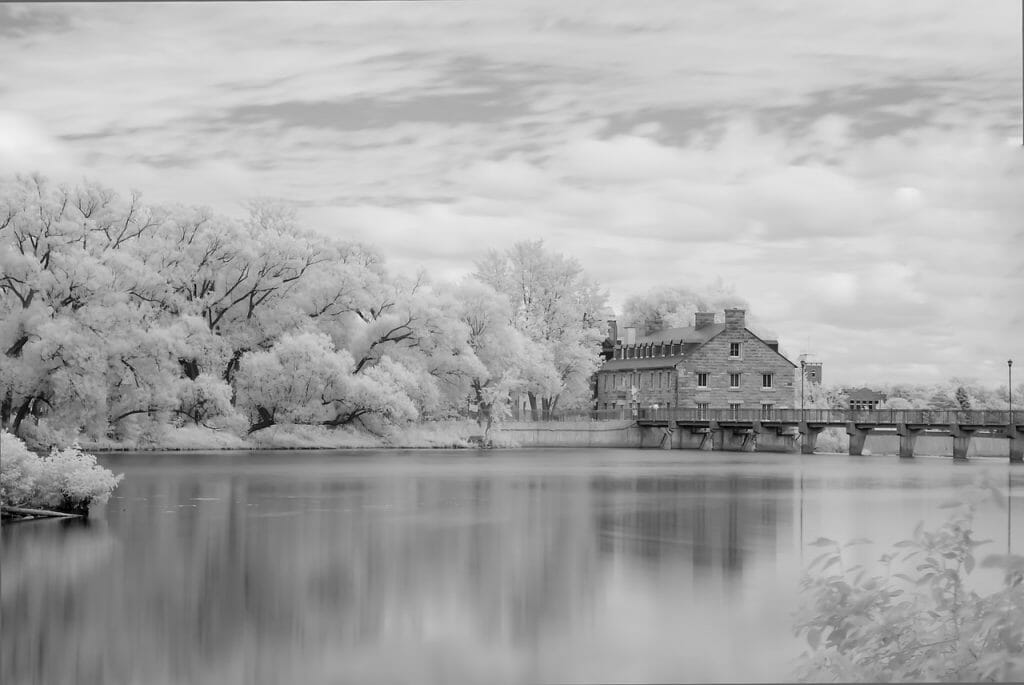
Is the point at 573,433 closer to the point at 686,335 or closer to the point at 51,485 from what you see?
the point at 686,335

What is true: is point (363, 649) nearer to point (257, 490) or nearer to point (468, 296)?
point (257, 490)

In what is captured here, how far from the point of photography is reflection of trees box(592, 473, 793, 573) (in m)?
20.8

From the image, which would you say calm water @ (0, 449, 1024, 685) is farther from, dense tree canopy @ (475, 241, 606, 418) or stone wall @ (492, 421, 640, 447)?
dense tree canopy @ (475, 241, 606, 418)

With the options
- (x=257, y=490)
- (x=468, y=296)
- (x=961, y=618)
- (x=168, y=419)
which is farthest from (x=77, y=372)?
(x=961, y=618)

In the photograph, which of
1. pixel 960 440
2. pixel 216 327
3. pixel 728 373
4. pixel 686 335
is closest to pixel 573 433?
pixel 728 373

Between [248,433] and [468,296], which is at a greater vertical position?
[468,296]

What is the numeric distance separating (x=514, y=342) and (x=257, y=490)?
29.4 metres

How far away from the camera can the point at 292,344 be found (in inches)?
1962

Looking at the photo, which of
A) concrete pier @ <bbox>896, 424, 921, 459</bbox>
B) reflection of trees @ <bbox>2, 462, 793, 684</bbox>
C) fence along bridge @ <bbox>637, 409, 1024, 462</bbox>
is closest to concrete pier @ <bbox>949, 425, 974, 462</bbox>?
fence along bridge @ <bbox>637, 409, 1024, 462</bbox>

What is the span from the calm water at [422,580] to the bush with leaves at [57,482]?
0.71 m

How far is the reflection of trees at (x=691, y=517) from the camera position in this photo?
20.8 meters

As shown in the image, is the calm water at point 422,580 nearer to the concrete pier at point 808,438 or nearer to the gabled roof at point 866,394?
the concrete pier at point 808,438

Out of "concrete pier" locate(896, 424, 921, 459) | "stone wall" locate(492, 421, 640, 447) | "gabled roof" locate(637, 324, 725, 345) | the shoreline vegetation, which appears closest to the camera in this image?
the shoreline vegetation

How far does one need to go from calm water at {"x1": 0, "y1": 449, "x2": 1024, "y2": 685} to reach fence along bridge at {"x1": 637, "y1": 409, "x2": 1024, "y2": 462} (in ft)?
74.2
